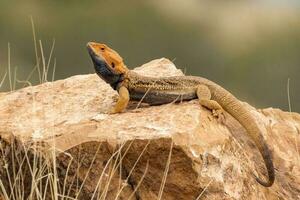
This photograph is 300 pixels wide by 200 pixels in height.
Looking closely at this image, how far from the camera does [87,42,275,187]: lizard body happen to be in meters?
7.63

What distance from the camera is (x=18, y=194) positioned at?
23.3ft

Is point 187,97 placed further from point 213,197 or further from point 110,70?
point 213,197

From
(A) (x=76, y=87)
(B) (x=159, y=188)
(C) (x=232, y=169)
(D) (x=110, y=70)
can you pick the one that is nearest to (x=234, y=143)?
(C) (x=232, y=169)

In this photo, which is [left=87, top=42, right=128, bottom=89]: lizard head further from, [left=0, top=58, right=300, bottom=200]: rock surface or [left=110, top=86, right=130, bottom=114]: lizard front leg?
[left=0, top=58, right=300, bottom=200]: rock surface

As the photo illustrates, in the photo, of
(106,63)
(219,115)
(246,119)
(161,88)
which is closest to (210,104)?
(219,115)

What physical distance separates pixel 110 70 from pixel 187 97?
2.63ft

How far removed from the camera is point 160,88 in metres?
7.94

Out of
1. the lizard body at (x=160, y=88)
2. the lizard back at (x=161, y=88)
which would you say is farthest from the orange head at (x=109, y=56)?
the lizard back at (x=161, y=88)

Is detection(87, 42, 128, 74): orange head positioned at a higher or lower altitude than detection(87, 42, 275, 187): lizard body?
higher

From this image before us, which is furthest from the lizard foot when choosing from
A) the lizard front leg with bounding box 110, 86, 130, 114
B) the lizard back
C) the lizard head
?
the lizard head

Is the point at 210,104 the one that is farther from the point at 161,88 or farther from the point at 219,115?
the point at 161,88

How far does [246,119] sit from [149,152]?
1277mm

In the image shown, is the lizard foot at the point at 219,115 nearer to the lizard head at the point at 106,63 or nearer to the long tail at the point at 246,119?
the long tail at the point at 246,119

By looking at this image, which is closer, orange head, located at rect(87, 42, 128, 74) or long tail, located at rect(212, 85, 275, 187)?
long tail, located at rect(212, 85, 275, 187)
